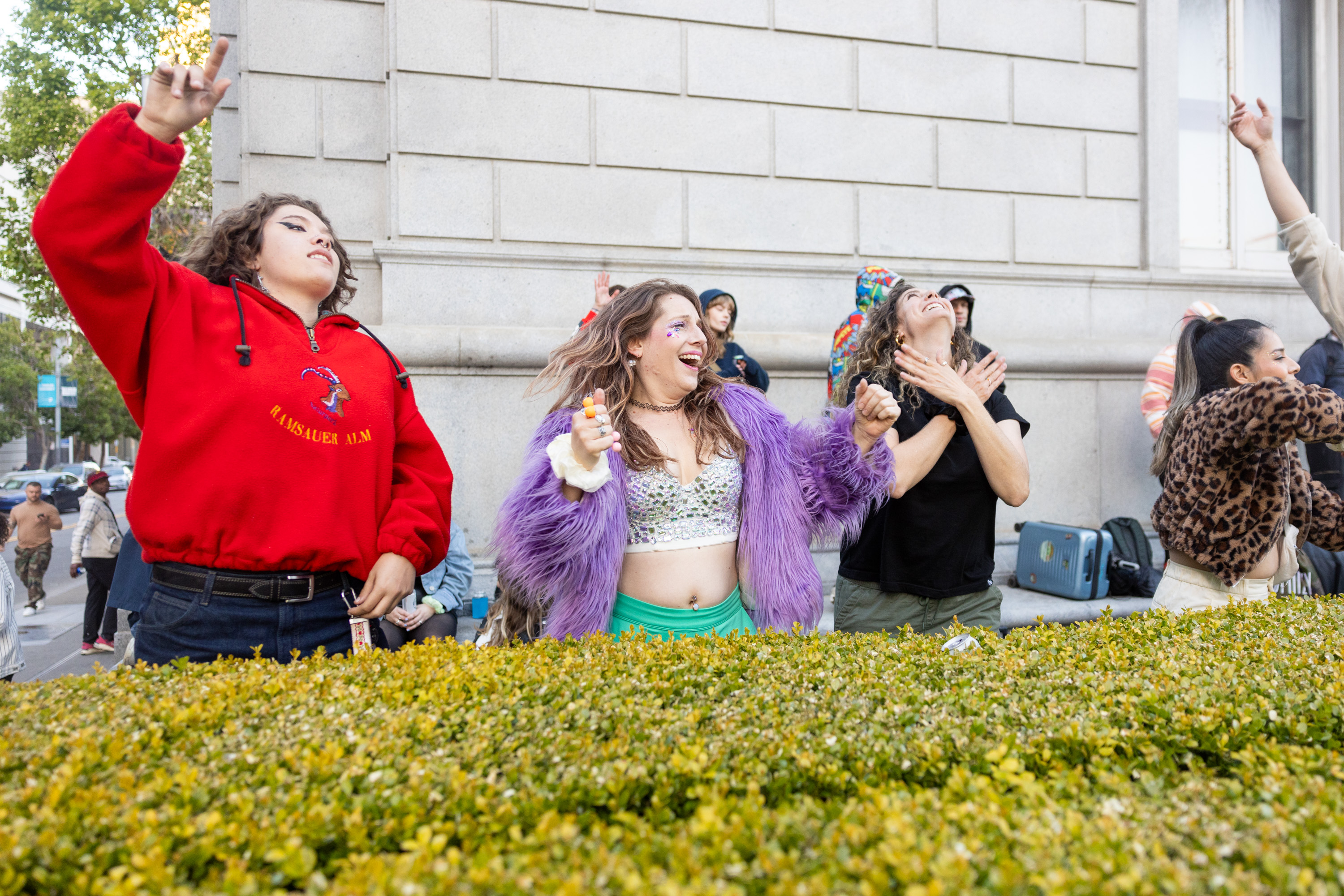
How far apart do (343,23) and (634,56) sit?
2.31 meters

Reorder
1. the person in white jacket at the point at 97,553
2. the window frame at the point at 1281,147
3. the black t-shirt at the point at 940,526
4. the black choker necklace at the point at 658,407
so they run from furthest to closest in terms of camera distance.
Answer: the window frame at the point at 1281,147
the person in white jacket at the point at 97,553
the black t-shirt at the point at 940,526
the black choker necklace at the point at 658,407

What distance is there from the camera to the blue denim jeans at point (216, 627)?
256 cm

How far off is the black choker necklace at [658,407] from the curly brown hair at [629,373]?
3cm

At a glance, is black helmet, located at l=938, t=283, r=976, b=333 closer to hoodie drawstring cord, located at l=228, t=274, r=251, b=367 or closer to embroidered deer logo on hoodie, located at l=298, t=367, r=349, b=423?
embroidered deer logo on hoodie, located at l=298, t=367, r=349, b=423

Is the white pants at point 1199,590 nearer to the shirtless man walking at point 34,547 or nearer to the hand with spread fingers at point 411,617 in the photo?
the hand with spread fingers at point 411,617

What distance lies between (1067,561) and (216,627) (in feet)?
20.3

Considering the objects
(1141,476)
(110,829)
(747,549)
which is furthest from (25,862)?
(1141,476)

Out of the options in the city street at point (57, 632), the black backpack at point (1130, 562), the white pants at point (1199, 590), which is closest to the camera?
the white pants at point (1199, 590)

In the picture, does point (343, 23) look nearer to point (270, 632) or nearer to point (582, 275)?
point (582, 275)

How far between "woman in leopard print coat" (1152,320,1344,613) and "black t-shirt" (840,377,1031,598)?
0.76 metres

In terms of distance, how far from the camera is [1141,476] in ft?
26.7

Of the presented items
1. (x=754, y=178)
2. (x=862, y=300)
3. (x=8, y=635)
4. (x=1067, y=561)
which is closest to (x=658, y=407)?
(x=862, y=300)

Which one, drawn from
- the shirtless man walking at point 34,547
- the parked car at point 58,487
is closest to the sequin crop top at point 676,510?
the shirtless man walking at point 34,547

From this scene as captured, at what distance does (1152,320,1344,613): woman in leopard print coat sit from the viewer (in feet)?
10.6
